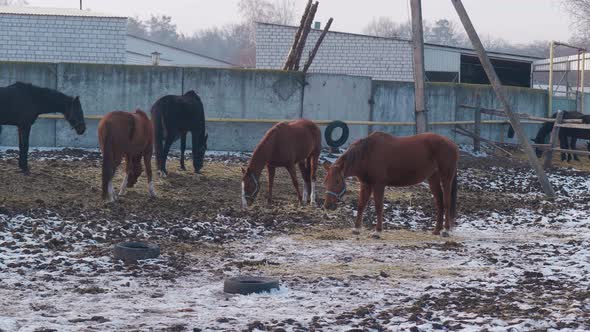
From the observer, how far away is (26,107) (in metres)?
17.2

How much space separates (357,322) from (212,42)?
5969 inches

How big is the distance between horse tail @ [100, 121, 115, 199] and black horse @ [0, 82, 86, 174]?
10.2 feet

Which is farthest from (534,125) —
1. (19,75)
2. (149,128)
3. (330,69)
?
(149,128)

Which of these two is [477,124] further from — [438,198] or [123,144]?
[123,144]

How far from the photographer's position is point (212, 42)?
157m

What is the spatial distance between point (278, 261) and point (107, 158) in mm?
4766

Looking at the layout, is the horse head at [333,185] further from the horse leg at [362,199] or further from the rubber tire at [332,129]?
the rubber tire at [332,129]

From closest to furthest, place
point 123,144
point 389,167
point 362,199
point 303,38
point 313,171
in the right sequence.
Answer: point 389,167 < point 362,199 < point 123,144 < point 313,171 < point 303,38

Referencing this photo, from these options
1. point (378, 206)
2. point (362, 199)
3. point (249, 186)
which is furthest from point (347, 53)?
point (378, 206)

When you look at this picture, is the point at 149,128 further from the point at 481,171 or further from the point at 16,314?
the point at 481,171

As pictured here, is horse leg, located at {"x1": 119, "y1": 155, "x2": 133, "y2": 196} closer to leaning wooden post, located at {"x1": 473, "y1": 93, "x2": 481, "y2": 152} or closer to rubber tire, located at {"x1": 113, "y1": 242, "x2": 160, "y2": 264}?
rubber tire, located at {"x1": 113, "y1": 242, "x2": 160, "y2": 264}

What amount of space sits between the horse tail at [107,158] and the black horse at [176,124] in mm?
3327

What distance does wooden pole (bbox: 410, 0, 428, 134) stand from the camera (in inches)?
711

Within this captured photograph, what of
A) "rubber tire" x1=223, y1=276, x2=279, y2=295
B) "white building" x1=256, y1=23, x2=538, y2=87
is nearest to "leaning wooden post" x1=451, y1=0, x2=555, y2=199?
"rubber tire" x1=223, y1=276, x2=279, y2=295
